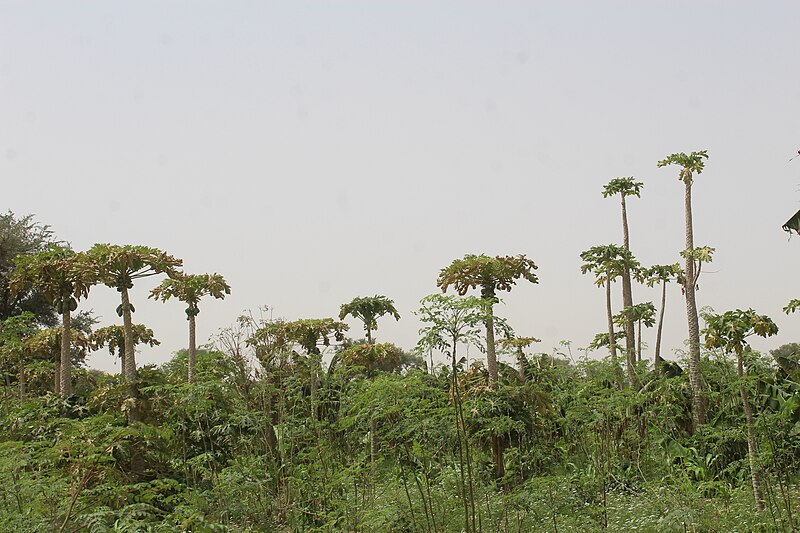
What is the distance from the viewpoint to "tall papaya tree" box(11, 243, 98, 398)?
12.1 m

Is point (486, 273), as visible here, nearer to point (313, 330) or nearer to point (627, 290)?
point (313, 330)

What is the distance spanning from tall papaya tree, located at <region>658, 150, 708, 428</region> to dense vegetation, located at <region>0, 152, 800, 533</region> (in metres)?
0.05

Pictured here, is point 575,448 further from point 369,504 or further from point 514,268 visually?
point 369,504

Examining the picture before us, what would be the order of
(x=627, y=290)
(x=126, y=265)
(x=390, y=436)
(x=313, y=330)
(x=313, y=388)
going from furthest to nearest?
(x=627, y=290) < (x=313, y=330) < (x=126, y=265) < (x=313, y=388) < (x=390, y=436)

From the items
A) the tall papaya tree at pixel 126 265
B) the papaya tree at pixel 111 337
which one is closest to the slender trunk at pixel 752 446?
the tall papaya tree at pixel 126 265

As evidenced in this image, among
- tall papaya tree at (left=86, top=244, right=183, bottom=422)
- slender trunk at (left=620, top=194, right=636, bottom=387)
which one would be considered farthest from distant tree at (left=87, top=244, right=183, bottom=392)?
slender trunk at (left=620, top=194, right=636, bottom=387)

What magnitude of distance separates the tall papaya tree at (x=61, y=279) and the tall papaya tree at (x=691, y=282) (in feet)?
36.8

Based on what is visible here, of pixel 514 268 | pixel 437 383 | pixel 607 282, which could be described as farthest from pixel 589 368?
pixel 607 282

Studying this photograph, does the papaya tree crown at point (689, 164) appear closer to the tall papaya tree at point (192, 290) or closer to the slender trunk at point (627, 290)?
Answer: the slender trunk at point (627, 290)

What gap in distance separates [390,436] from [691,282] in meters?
10.7

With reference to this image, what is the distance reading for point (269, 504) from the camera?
955 centimetres

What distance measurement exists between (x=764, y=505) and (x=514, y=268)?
5.66 meters

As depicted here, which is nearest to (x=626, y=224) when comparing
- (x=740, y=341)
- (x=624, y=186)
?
(x=624, y=186)

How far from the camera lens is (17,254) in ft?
74.8
